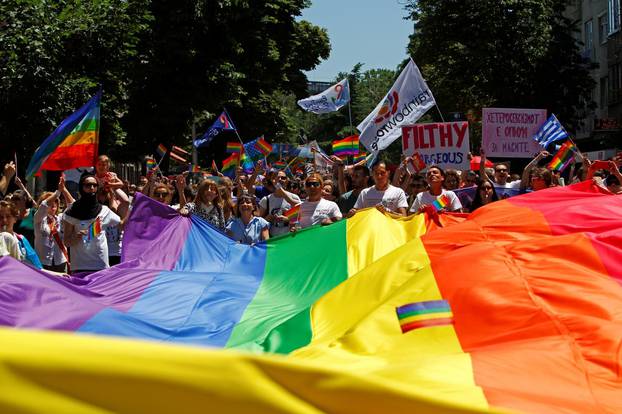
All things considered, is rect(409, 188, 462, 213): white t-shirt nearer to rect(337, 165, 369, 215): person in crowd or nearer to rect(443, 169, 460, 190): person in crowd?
rect(337, 165, 369, 215): person in crowd

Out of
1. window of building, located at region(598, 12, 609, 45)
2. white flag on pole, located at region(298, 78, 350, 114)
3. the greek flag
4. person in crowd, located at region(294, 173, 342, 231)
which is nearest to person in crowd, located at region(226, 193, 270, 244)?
person in crowd, located at region(294, 173, 342, 231)

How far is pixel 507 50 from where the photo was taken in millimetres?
36625

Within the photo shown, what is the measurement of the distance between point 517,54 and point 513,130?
22241 mm

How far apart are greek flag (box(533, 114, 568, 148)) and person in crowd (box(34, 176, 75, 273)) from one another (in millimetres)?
8777

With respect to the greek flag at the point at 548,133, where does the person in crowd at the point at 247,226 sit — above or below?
below

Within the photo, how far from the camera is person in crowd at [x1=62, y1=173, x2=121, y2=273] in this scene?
336 inches

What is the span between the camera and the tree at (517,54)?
36.2m

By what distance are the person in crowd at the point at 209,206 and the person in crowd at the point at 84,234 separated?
134 cm

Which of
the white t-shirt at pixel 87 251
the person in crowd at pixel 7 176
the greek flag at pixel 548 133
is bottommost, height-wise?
the white t-shirt at pixel 87 251

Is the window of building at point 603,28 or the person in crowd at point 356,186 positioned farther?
the window of building at point 603,28

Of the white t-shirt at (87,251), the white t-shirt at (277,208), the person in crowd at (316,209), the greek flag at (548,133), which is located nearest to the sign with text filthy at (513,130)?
the greek flag at (548,133)

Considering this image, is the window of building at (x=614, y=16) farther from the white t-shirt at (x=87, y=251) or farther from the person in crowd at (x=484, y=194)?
the white t-shirt at (x=87, y=251)

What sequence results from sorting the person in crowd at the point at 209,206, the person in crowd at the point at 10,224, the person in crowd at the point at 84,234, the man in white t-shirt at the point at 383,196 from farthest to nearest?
1. the person in crowd at the point at 209,206
2. the man in white t-shirt at the point at 383,196
3. the person in crowd at the point at 84,234
4. the person in crowd at the point at 10,224

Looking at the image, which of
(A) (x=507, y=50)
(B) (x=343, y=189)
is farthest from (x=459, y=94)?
(B) (x=343, y=189)
